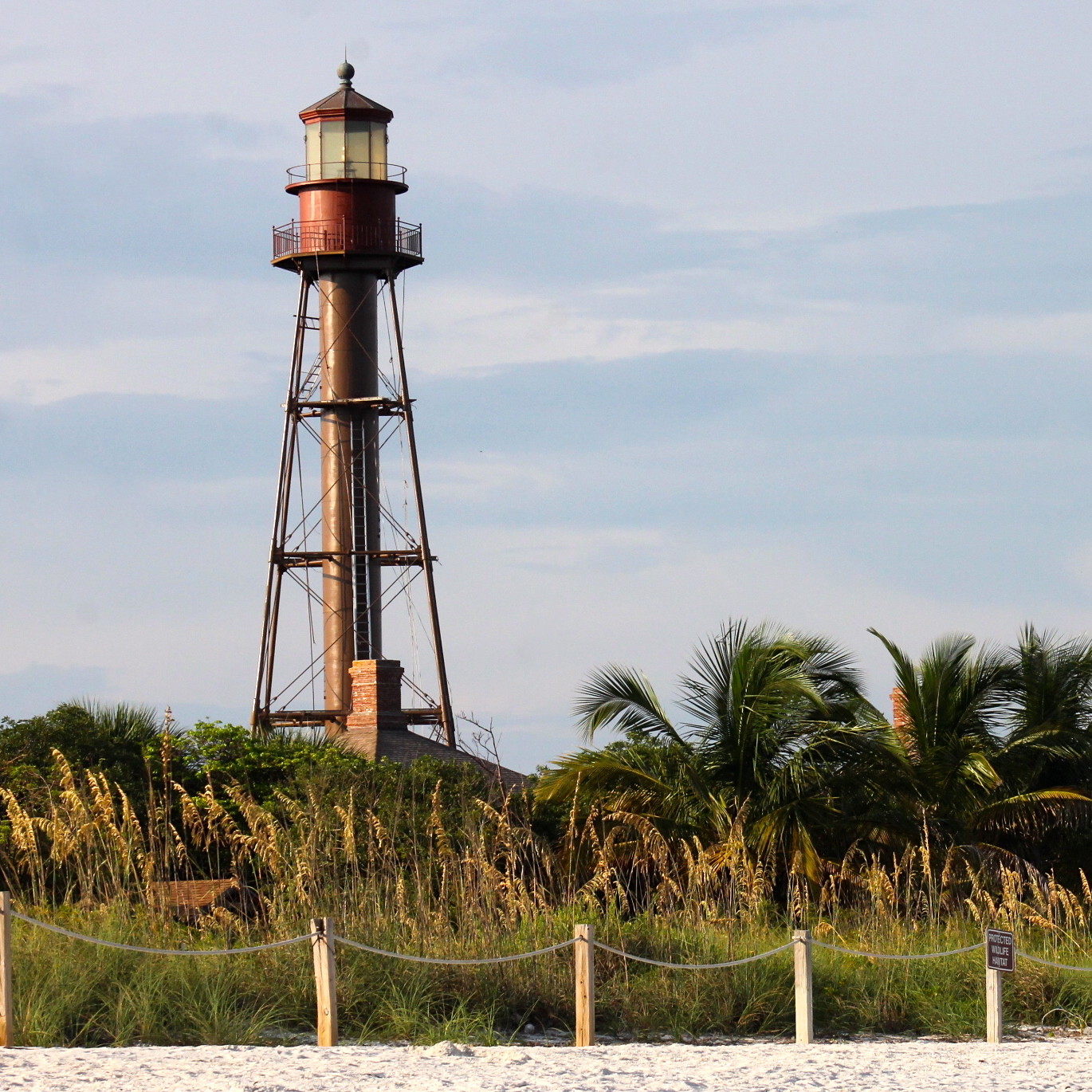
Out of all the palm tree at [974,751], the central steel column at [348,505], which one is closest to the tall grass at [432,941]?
the palm tree at [974,751]

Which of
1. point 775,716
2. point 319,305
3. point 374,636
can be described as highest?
point 319,305

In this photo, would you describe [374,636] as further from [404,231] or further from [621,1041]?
[621,1041]

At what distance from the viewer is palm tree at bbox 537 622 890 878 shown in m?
20.0

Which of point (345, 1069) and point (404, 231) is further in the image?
point (404, 231)

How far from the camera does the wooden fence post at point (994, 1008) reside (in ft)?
46.0

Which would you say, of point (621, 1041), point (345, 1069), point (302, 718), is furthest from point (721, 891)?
point (302, 718)

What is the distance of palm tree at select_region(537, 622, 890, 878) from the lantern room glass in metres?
19.0

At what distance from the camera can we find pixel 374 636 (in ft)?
119

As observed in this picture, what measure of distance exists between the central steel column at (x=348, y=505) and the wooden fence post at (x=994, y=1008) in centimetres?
2283

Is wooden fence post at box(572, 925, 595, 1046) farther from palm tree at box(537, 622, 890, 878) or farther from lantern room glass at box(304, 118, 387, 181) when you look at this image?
lantern room glass at box(304, 118, 387, 181)

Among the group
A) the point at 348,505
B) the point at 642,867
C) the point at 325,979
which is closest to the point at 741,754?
the point at 642,867

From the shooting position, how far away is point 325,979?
12.3m

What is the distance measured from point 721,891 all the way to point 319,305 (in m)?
22.2

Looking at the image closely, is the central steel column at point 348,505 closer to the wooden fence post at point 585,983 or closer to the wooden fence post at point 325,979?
the wooden fence post at point 585,983
